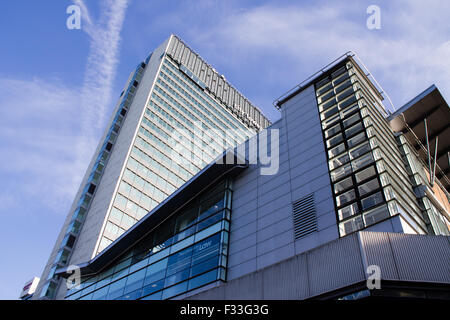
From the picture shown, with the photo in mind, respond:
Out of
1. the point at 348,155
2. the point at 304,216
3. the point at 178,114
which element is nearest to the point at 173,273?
the point at 304,216

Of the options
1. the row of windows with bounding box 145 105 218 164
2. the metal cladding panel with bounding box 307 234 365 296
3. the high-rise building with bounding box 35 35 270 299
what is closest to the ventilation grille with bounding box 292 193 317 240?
the metal cladding panel with bounding box 307 234 365 296

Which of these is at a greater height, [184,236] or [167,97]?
[167,97]

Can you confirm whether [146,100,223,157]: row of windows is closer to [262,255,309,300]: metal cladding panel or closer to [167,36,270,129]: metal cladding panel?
[167,36,270,129]: metal cladding panel

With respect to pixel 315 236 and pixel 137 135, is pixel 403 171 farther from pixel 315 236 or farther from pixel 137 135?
pixel 137 135

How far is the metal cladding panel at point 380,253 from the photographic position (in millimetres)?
12578

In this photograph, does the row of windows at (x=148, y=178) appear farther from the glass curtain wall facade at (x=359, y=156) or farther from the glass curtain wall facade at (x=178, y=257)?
the glass curtain wall facade at (x=359, y=156)

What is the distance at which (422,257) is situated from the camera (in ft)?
42.2

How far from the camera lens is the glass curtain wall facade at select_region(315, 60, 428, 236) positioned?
19.6m

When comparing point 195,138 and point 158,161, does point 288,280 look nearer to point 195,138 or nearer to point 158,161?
point 158,161

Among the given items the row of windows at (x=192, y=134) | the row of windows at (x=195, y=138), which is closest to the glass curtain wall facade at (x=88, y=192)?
the row of windows at (x=192, y=134)

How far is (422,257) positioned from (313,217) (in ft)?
27.5

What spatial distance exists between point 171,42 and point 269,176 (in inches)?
2460

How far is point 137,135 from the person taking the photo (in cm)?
5834

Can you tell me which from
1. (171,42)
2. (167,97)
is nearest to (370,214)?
(167,97)
